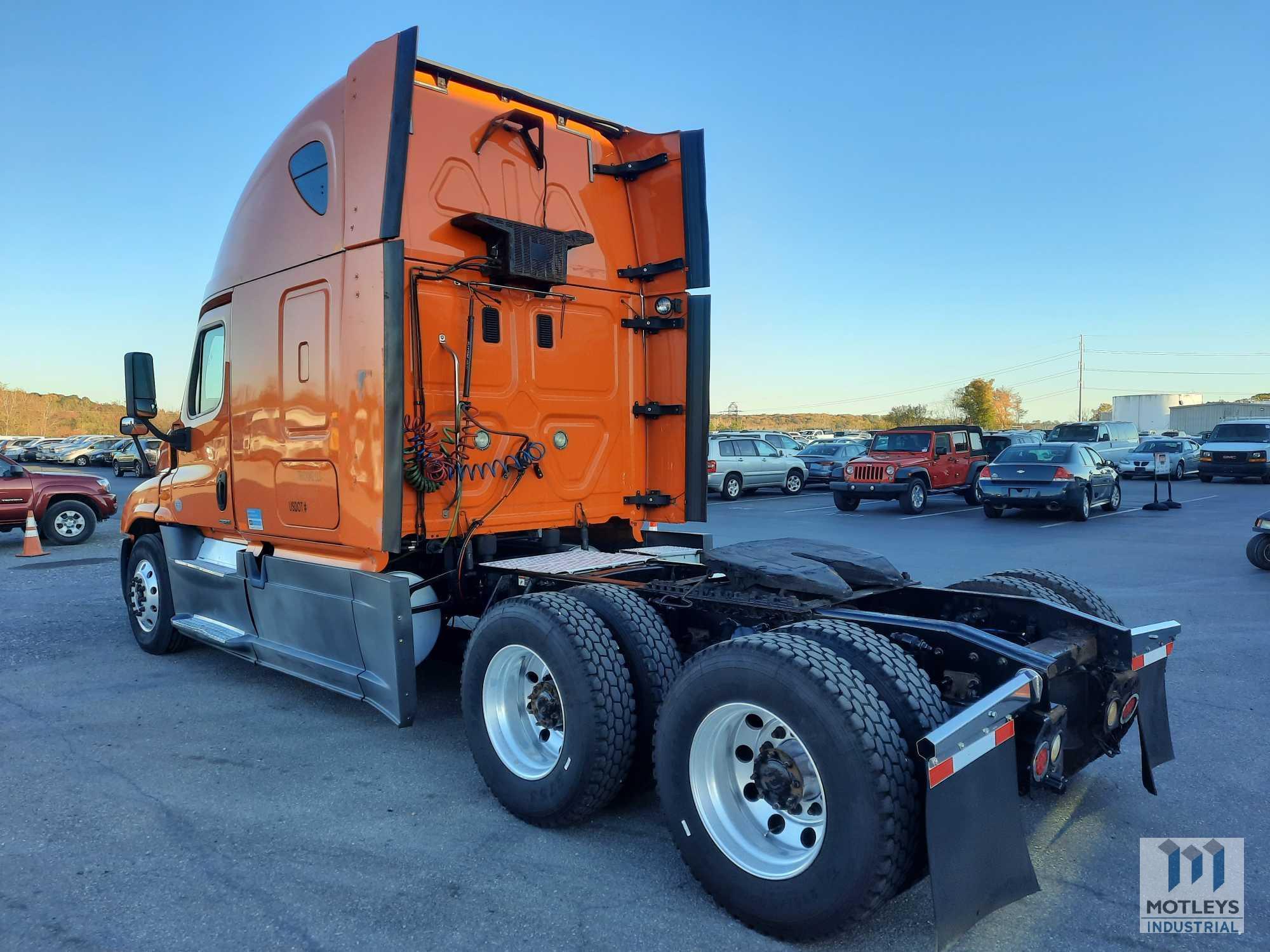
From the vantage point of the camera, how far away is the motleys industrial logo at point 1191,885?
9.30 feet

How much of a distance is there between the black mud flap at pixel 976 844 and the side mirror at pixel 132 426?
5.52 metres

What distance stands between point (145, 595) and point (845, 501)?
1542 centimetres

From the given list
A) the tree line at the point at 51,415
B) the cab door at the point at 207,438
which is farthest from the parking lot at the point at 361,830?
the tree line at the point at 51,415

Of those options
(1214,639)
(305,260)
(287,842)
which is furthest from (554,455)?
(1214,639)

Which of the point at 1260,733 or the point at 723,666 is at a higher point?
the point at 723,666

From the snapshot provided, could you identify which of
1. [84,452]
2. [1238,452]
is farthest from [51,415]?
[1238,452]

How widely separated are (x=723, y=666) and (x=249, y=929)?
1.76m

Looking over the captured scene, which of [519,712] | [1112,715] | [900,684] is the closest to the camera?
[900,684]

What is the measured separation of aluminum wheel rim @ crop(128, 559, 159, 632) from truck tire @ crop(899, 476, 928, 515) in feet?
50.6

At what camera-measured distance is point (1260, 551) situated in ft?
32.7

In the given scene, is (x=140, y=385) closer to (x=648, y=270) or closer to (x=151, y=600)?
(x=151, y=600)

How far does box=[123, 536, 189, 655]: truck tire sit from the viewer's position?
635 centimetres

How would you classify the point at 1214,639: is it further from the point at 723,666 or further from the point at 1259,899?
the point at 723,666

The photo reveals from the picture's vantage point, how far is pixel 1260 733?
4.57m
